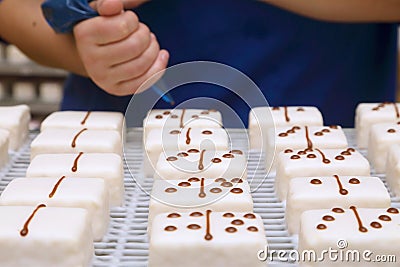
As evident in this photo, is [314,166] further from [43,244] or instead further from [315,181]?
[43,244]

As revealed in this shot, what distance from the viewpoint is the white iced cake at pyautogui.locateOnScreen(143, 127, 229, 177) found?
5.49 ft

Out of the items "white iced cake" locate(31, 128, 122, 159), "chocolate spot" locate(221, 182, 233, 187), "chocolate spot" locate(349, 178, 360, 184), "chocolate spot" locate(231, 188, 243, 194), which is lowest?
"white iced cake" locate(31, 128, 122, 159)

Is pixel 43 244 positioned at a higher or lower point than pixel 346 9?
lower

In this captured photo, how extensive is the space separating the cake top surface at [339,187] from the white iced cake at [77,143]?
48cm

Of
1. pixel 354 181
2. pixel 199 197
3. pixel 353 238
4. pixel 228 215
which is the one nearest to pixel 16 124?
pixel 199 197

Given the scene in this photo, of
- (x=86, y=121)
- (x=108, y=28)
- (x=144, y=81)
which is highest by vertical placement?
(x=108, y=28)

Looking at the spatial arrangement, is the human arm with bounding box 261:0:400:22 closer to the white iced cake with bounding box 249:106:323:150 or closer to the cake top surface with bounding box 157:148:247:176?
the white iced cake with bounding box 249:106:323:150

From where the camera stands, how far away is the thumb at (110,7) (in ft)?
5.71

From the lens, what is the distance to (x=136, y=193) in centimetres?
157

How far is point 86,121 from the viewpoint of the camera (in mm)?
1856

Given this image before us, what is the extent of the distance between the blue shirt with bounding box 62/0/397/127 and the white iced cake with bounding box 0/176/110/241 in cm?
76

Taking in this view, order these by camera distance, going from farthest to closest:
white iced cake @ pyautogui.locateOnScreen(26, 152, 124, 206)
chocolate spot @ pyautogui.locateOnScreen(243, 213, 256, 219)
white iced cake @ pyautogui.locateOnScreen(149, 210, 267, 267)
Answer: white iced cake @ pyautogui.locateOnScreen(26, 152, 124, 206) < chocolate spot @ pyautogui.locateOnScreen(243, 213, 256, 219) < white iced cake @ pyautogui.locateOnScreen(149, 210, 267, 267)

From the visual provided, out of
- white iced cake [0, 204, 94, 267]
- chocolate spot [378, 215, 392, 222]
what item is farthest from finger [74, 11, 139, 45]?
chocolate spot [378, 215, 392, 222]

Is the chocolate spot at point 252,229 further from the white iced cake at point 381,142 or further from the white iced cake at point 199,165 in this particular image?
the white iced cake at point 381,142
